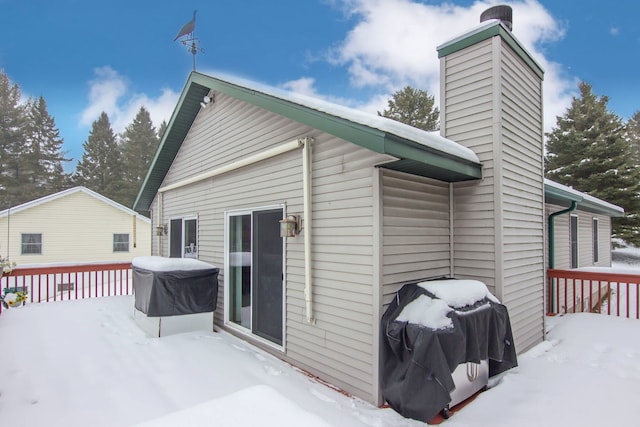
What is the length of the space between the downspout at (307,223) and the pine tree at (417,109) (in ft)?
53.2

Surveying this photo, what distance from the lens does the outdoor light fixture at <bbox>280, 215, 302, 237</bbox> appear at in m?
3.84

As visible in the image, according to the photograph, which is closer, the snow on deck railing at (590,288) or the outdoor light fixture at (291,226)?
the outdoor light fixture at (291,226)

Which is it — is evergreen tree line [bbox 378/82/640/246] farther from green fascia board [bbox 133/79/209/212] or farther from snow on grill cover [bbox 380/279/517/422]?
snow on grill cover [bbox 380/279/517/422]

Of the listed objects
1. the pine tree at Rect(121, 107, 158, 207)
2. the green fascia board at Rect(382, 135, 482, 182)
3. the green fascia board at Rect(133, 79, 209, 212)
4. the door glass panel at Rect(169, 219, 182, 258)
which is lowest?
the door glass panel at Rect(169, 219, 182, 258)

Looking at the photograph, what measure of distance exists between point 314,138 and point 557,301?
4900 millimetres

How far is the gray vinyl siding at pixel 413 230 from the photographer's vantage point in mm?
3137

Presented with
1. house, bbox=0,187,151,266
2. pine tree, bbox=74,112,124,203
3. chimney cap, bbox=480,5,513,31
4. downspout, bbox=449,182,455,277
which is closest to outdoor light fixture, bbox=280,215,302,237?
downspout, bbox=449,182,455,277

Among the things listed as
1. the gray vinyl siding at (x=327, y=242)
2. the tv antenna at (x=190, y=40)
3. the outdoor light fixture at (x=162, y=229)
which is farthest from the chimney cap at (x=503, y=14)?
the outdoor light fixture at (x=162, y=229)

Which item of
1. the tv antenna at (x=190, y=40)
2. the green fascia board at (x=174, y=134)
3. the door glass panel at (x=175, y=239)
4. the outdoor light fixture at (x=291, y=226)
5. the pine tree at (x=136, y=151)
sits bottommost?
the door glass panel at (x=175, y=239)

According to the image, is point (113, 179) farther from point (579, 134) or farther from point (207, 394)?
point (579, 134)

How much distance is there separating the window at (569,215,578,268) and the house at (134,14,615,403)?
10.3ft

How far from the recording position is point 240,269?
16.5 ft

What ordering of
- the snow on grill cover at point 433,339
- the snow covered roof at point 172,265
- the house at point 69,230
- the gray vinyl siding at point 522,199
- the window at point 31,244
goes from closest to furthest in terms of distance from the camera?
the snow on grill cover at point 433,339
the gray vinyl siding at point 522,199
the snow covered roof at point 172,265
the house at point 69,230
the window at point 31,244

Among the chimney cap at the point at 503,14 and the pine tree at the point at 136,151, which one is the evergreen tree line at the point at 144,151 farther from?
the chimney cap at the point at 503,14
